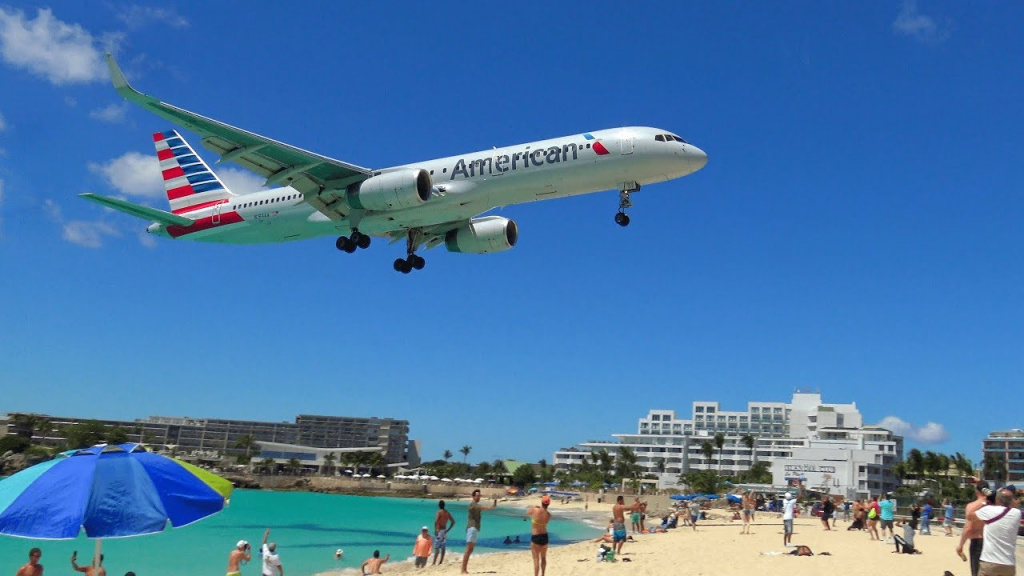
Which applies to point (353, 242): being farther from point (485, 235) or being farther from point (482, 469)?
point (482, 469)

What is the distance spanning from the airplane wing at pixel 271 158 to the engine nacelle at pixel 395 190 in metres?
0.94

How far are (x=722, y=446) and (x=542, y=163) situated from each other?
348ft

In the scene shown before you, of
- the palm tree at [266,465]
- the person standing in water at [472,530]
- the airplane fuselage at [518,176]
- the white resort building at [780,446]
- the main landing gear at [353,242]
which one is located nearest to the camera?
the person standing in water at [472,530]

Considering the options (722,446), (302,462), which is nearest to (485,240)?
(722,446)

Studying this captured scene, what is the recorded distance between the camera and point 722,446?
402 feet

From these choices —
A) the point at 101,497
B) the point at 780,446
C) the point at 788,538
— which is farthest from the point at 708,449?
the point at 101,497

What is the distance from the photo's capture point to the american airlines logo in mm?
25594

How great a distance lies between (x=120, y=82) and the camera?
23422mm

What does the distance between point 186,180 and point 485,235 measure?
15.3 metres

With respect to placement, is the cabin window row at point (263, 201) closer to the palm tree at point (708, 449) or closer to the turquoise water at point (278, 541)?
the turquoise water at point (278, 541)

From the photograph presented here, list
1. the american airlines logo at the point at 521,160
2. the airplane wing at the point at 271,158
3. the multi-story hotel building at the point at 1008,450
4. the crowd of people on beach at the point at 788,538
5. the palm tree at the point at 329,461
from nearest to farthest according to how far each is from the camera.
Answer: the crowd of people on beach at the point at 788,538
the airplane wing at the point at 271,158
the american airlines logo at the point at 521,160
the multi-story hotel building at the point at 1008,450
the palm tree at the point at 329,461

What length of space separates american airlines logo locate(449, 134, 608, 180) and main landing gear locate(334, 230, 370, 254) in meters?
4.92

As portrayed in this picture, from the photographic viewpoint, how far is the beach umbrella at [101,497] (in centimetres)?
764

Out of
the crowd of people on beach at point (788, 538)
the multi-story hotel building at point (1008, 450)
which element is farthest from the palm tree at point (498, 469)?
the crowd of people on beach at point (788, 538)
